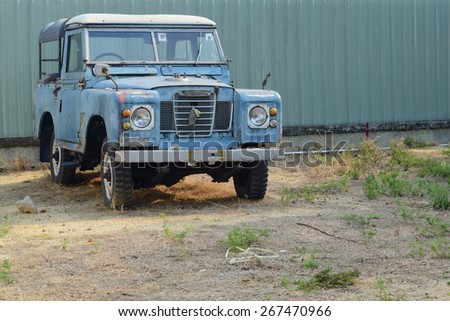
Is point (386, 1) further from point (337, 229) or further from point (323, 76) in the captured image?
point (337, 229)

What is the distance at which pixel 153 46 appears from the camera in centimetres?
1215

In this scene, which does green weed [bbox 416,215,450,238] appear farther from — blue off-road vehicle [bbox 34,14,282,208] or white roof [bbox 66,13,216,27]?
white roof [bbox 66,13,216,27]

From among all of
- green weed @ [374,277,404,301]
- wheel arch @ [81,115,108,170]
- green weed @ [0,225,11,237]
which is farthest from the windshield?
green weed @ [374,277,404,301]

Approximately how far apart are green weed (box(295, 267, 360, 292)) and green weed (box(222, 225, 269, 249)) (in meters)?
1.24

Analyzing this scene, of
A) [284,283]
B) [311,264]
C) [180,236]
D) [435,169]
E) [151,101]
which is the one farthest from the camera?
[435,169]

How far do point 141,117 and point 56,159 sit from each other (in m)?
3.36

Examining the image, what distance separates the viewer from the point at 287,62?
17.1 metres

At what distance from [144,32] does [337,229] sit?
397 centimetres

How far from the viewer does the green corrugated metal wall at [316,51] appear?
50.8ft

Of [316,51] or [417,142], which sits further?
[417,142]

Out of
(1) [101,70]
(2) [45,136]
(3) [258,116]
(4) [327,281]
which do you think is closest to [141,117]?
(1) [101,70]

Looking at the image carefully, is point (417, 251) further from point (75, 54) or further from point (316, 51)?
point (316, 51)

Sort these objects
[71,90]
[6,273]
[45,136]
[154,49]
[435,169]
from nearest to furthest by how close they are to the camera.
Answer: [6,273] → [154,49] → [71,90] → [435,169] → [45,136]

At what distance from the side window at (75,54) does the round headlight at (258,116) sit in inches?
94.2
